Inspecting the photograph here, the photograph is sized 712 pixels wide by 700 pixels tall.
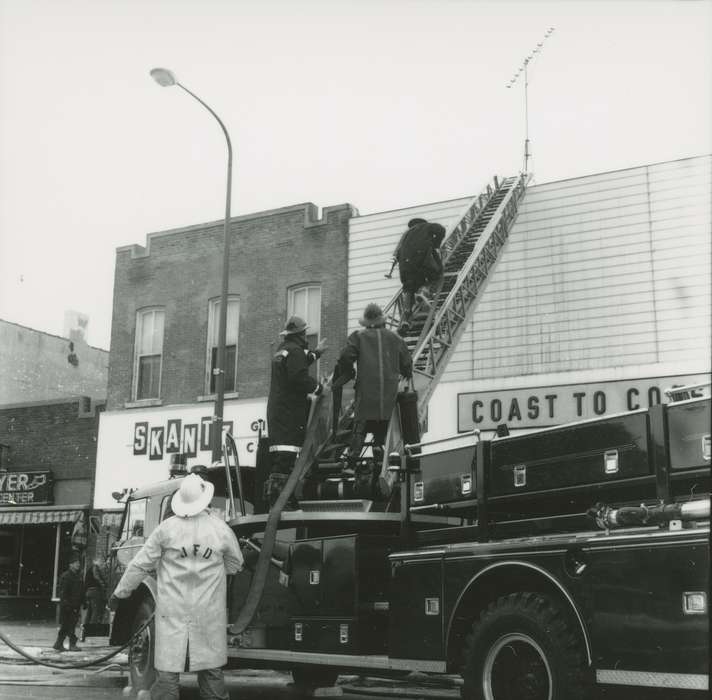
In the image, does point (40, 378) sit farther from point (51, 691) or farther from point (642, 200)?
point (51, 691)

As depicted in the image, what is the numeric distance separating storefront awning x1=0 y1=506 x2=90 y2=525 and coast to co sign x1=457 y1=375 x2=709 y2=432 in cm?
971

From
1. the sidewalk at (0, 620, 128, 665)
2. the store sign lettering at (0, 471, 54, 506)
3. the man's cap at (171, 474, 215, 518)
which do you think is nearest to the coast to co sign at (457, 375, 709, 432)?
the sidewalk at (0, 620, 128, 665)

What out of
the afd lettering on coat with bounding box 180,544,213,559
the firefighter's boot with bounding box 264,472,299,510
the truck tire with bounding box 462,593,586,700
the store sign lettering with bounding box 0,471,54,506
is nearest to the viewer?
the truck tire with bounding box 462,593,586,700

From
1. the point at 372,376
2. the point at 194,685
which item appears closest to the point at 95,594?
the point at 194,685

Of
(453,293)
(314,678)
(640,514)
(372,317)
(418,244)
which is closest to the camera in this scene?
(640,514)

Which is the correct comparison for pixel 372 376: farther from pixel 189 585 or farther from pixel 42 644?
pixel 42 644

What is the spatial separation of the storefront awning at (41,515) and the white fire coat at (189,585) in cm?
1627

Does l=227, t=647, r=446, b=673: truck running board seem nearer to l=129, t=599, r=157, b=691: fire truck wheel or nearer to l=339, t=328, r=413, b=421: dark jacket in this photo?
l=129, t=599, r=157, b=691: fire truck wheel

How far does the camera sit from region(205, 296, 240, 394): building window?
21.4m

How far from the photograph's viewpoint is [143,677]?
8953 mm

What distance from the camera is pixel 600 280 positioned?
17422 mm

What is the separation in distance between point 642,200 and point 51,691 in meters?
12.5

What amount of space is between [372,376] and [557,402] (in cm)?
935

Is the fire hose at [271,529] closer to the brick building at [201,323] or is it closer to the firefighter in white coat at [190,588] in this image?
the firefighter in white coat at [190,588]
